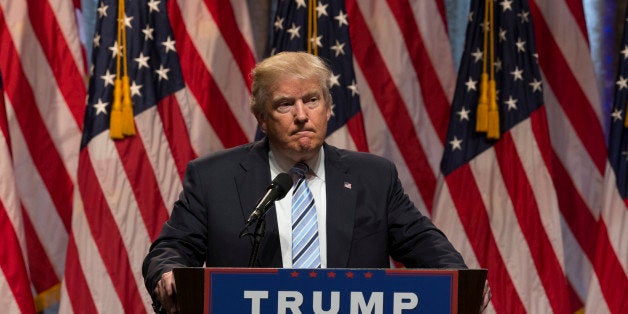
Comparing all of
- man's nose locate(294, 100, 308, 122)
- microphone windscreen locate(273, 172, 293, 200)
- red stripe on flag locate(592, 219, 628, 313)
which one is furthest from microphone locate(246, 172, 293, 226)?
red stripe on flag locate(592, 219, 628, 313)

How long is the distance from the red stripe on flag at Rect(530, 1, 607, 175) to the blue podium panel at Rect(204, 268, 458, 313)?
335 centimetres

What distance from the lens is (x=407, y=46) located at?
561cm

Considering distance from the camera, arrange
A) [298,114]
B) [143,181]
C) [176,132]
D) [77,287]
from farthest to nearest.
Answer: [176,132] → [143,181] → [77,287] → [298,114]

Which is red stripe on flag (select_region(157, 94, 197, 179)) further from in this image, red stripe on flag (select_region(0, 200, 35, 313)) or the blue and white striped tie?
the blue and white striped tie

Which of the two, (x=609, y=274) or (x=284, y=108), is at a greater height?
(x=284, y=108)

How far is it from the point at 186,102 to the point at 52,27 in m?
0.79

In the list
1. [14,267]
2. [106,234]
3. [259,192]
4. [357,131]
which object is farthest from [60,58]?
[259,192]

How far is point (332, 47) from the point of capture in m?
5.24

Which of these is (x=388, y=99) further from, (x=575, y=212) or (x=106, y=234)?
(x=106, y=234)

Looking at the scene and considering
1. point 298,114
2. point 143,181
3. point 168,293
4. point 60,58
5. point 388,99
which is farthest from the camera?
point 388,99

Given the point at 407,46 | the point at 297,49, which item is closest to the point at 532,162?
the point at 407,46

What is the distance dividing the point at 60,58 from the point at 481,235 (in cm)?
234

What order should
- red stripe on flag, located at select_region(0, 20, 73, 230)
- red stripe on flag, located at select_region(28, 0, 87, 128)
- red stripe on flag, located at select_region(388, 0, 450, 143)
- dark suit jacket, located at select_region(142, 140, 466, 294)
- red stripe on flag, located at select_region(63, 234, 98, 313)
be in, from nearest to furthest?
dark suit jacket, located at select_region(142, 140, 466, 294)
red stripe on flag, located at select_region(63, 234, 98, 313)
red stripe on flag, located at select_region(0, 20, 73, 230)
red stripe on flag, located at select_region(28, 0, 87, 128)
red stripe on flag, located at select_region(388, 0, 450, 143)

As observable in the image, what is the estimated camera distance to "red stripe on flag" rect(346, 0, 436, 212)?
553 cm
